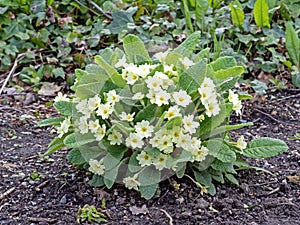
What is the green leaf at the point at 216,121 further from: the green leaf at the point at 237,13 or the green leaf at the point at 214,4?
the green leaf at the point at 214,4

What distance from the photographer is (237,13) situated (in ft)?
13.5

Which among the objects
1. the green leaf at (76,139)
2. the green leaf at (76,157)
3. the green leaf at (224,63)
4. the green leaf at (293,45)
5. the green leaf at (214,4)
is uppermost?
the green leaf at (224,63)

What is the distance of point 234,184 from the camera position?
8.28 feet

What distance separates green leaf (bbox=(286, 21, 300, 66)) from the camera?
12.9 ft

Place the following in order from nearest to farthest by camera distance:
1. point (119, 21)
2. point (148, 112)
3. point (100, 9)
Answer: point (148, 112) < point (119, 21) < point (100, 9)

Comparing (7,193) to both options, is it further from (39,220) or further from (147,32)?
(147,32)

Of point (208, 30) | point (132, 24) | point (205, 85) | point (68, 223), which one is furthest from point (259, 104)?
point (68, 223)

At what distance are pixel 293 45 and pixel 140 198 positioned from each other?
2.07 meters

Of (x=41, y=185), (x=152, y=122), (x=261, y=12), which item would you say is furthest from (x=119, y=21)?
(x=152, y=122)

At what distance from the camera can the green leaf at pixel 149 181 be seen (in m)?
2.32

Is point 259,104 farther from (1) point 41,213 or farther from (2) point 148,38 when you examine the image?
(1) point 41,213

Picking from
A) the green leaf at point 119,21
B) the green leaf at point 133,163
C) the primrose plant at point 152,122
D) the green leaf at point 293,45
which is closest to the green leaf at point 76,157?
the primrose plant at point 152,122

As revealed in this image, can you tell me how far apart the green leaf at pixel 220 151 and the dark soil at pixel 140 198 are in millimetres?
183

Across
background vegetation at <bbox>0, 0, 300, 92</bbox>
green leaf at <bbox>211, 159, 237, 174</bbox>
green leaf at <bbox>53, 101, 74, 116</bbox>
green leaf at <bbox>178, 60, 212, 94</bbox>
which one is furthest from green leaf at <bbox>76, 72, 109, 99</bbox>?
background vegetation at <bbox>0, 0, 300, 92</bbox>
